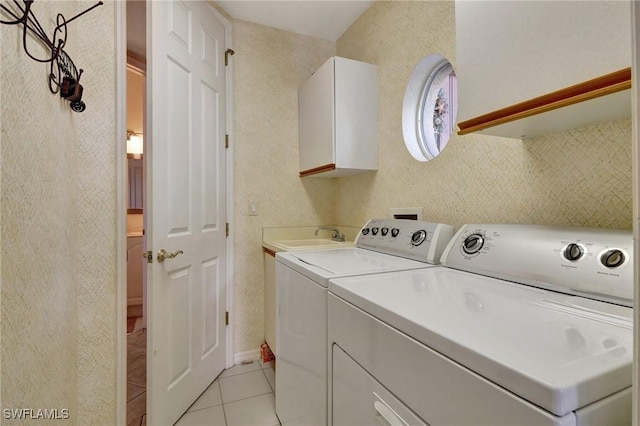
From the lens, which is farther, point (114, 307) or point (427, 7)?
point (427, 7)

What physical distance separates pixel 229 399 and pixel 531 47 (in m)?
2.20

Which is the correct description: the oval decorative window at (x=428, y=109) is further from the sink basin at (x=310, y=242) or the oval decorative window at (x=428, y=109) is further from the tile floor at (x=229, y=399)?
the tile floor at (x=229, y=399)

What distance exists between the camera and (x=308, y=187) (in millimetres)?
2455

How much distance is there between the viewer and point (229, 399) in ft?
5.87

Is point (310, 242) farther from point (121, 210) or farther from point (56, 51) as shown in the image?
point (56, 51)

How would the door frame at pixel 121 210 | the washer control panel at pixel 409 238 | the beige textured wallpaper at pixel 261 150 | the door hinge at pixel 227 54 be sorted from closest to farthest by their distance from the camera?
1. the washer control panel at pixel 409 238
2. the door frame at pixel 121 210
3. the door hinge at pixel 227 54
4. the beige textured wallpaper at pixel 261 150

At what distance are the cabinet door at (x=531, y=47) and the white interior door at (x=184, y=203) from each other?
139 centimetres

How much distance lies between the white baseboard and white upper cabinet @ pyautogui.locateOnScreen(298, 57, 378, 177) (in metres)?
1.49

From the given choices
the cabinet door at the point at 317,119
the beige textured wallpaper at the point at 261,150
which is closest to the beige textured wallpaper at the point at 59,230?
the beige textured wallpaper at the point at 261,150

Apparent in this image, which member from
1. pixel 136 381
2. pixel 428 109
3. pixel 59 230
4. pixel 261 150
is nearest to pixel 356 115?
pixel 428 109

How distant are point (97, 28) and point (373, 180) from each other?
67.8 inches

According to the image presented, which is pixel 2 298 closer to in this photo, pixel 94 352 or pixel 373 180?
pixel 94 352

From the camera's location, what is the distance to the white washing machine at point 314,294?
1.03 m

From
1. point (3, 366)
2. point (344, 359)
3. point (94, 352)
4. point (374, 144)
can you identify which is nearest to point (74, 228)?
point (94, 352)
